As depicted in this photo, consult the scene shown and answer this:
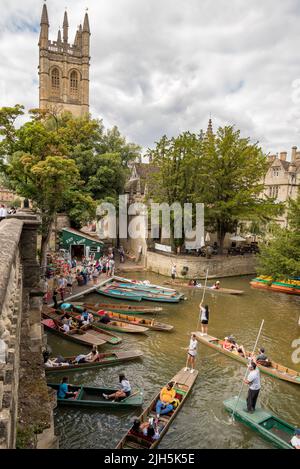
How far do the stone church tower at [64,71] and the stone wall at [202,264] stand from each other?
36.4 metres

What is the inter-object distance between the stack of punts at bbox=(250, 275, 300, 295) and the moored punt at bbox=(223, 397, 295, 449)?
16.7 m

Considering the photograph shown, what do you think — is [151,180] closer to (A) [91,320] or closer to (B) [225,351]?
(A) [91,320]

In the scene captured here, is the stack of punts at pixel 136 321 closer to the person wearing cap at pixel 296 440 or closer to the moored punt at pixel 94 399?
the moored punt at pixel 94 399

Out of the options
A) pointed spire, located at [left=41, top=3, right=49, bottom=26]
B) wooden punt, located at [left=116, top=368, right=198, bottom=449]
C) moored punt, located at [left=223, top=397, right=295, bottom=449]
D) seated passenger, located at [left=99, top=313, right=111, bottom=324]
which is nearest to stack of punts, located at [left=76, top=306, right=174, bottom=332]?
seated passenger, located at [left=99, top=313, right=111, bottom=324]

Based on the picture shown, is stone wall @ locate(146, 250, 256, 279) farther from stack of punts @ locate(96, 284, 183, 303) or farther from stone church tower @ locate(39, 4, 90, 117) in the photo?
stone church tower @ locate(39, 4, 90, 117)

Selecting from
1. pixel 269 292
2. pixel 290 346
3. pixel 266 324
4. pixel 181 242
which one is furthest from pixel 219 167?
pixel 290 346

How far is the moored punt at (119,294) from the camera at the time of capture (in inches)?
925

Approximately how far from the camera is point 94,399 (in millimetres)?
11656

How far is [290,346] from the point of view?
1738cm

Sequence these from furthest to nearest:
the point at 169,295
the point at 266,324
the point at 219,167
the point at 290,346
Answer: the point at 219,167 → the point at 169,295 → the point at 266,324 → the point at 290,346

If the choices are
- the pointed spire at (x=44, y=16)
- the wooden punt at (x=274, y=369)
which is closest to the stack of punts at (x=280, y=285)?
the wooden punt at (x=274, y=369)

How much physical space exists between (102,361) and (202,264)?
1817 cm

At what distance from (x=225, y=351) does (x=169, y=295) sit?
8.60 metres

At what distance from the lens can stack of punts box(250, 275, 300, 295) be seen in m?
27.0
